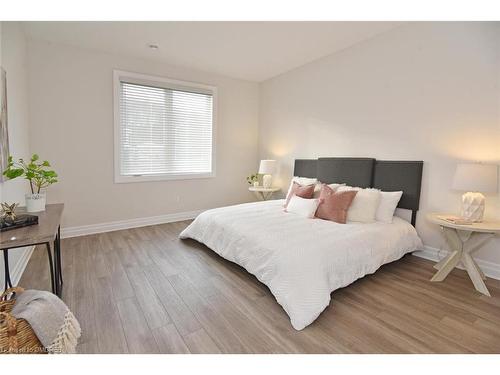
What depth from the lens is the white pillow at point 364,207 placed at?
2.98 meters

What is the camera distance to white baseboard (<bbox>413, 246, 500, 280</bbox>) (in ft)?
8.54

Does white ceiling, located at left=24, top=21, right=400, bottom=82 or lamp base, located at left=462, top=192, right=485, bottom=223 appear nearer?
lamp base, located at left=462, top=192, right=485, bottom=223

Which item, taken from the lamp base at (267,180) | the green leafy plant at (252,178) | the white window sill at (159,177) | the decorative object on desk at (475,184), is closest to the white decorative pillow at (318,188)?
the decorative object on desk at (475,184)

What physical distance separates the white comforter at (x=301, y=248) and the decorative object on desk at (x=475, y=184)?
0.63 metres

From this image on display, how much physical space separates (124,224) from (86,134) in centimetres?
148

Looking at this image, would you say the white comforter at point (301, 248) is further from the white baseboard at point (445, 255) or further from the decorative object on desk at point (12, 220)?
the decorative object on desk at point (12, 220)

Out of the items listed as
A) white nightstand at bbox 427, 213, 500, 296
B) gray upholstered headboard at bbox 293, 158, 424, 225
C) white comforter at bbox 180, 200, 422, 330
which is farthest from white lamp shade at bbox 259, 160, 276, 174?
white nightstand at bbox 427, 213, 500, 296

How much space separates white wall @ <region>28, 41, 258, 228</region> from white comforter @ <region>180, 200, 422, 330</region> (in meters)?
1.59

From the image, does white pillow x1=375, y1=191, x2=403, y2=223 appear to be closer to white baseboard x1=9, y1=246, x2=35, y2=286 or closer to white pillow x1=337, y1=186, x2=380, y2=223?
white pillow x1=337, y1=186, x2=380, y2=223

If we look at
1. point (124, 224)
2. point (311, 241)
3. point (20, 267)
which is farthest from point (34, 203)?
point (311, 241)

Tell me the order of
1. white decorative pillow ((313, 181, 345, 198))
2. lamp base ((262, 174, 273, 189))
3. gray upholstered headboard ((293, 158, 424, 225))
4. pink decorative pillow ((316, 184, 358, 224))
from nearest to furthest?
pink decorative pillow ((316, 184, 358, 224)) < gray upholstered headboard ((293, 158, 424, 225)) < white decorative pillow ((313, 181, 345, 198)) < lamp base ((262, 174, 273, 189))

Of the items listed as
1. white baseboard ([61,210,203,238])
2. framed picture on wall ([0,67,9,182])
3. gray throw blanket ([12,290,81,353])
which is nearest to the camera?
gray throw blanket ([12,290,81,353])

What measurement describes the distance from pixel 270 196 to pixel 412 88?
2.96 metres

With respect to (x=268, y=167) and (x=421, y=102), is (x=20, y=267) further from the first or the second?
(x=421, y=102)
